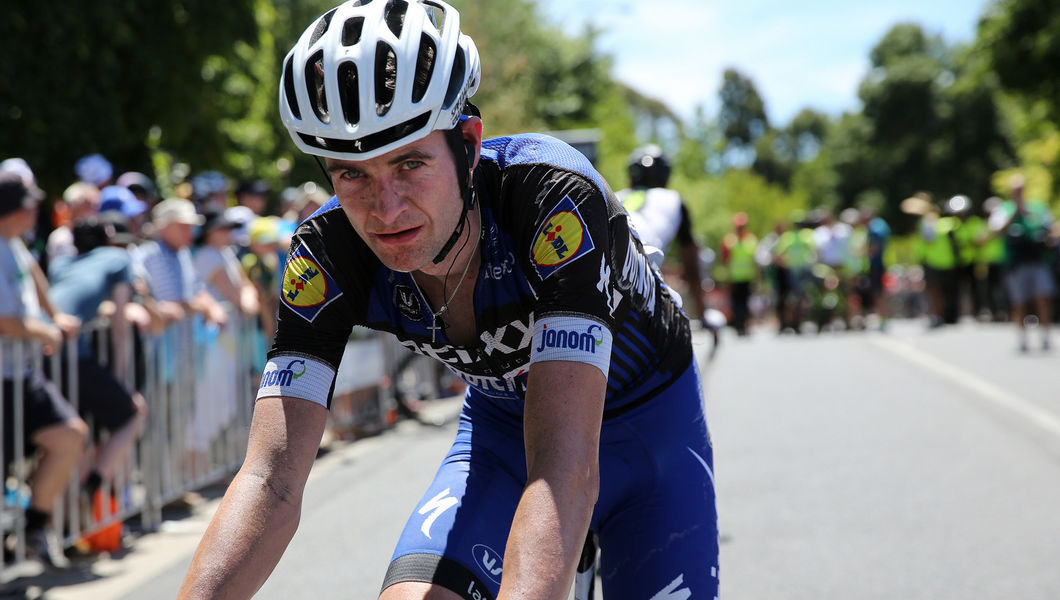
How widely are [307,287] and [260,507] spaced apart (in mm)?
490

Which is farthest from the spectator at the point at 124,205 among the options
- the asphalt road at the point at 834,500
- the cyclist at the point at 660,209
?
the cyclist at the point at 660,209

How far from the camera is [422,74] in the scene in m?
2.30

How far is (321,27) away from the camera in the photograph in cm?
242

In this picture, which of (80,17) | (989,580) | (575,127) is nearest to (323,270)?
(989,580)

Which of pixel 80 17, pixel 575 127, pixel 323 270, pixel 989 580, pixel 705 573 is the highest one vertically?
pixel 575 127

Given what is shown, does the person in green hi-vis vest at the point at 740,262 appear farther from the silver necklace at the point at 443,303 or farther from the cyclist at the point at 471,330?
the silver necklace at the point at 443,303

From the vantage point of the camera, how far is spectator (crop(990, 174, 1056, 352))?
14945mm

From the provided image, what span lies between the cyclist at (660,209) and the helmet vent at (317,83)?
404 centimetres

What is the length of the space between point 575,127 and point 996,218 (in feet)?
98.6

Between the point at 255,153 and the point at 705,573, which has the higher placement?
the point at 255,153

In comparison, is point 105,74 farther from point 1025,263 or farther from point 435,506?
Answer: point 1025,263

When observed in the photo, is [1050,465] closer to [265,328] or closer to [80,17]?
[265,328]

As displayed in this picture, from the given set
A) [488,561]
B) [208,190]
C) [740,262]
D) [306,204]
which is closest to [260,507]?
[488,561]

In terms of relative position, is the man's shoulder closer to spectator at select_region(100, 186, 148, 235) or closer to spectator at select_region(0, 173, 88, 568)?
spectator at select_region(0, 173, 88, 568)
